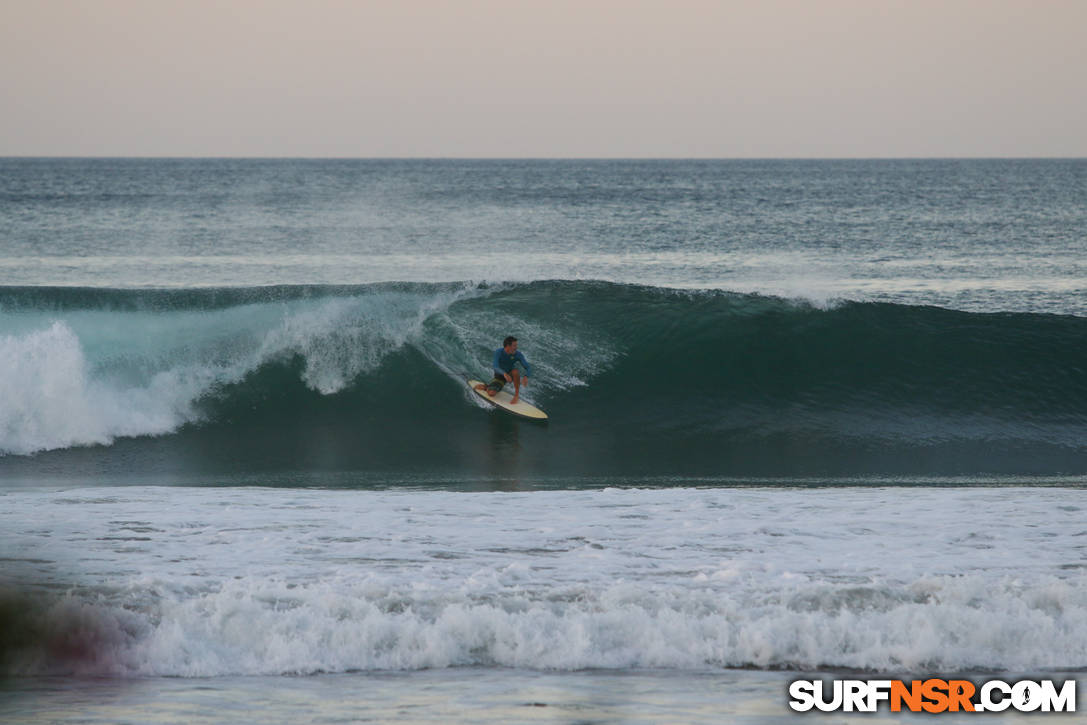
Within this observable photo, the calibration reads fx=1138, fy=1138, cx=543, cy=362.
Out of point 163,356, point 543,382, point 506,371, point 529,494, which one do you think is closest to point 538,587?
point 529,494

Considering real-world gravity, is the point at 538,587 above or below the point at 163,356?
below

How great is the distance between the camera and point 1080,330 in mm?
19781

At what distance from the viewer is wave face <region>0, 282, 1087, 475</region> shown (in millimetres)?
14367

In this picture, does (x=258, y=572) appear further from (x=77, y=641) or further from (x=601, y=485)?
(x=601, y=485)

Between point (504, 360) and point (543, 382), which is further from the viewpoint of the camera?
point (543, 382)

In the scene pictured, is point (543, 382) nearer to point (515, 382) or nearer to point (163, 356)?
point (515, 382)

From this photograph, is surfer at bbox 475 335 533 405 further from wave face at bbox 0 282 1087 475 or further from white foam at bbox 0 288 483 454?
white foam at bbox 0 288 483 454

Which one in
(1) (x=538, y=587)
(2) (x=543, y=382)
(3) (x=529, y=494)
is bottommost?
(1) (x=538, y=587)

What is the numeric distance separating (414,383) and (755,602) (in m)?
9.95

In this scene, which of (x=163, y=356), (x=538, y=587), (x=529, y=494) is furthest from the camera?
(x=163, y=356)

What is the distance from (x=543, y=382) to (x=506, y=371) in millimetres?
1442

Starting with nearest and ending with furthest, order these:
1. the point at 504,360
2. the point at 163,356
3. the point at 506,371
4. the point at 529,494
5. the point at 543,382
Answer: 1. the point at 529,494
2. the point at 504,360
3. the point at 506,371
4. the point at 163,356
5. the point at 543,382

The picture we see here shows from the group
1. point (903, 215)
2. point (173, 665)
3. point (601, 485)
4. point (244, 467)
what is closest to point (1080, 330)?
point (601, 485)

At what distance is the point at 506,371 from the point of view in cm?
1582
